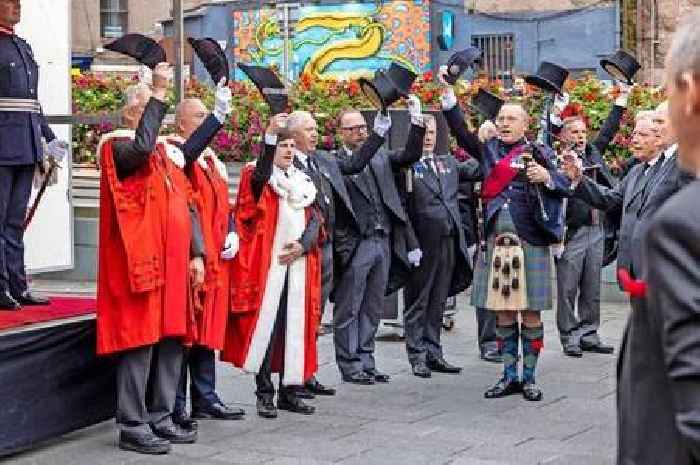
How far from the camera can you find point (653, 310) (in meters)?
2.20

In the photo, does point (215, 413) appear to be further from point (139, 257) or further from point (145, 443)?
point (139, 257)

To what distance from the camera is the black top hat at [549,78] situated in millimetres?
8601

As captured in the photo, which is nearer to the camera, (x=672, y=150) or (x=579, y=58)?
(x=672, y=150)

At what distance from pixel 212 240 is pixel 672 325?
513 centimetres

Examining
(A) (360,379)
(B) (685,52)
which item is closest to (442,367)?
(A) (360,379)

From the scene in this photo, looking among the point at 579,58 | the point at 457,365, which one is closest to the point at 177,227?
the point at 457,365

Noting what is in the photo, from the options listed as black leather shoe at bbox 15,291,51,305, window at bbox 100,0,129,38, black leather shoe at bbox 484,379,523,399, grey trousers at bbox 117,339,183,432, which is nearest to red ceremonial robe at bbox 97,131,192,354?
grey trousers at bbox 117,339,183,432

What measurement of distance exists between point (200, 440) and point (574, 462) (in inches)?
72.3

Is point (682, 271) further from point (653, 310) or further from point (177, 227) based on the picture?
point (177, 227)

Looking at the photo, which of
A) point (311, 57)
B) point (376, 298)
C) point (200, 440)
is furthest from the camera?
point (311, 57)

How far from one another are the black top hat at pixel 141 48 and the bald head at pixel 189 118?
0.97 ft

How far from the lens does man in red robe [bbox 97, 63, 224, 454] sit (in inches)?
258

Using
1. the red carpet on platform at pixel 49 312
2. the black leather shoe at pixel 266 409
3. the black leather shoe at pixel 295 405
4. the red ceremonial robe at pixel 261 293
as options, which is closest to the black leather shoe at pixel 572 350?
the black leather shoe at pixel 295 405

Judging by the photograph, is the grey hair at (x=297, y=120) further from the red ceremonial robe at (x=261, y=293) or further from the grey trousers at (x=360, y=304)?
the grey trousers at (x=360, y=304)
